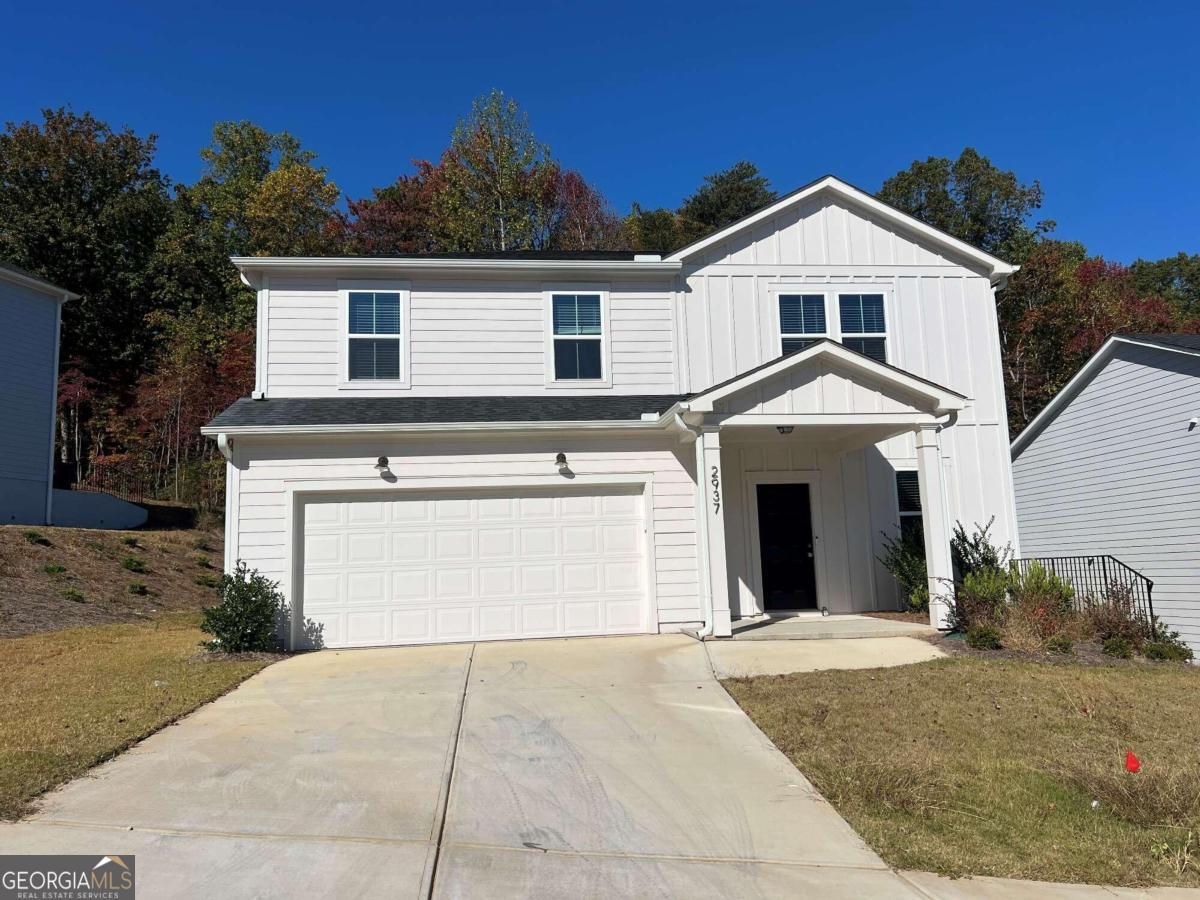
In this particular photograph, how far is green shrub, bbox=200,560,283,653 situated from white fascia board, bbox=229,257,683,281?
4.76m

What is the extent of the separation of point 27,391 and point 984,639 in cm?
2126

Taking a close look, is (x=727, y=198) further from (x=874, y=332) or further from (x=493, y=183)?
(x=874, y=332)

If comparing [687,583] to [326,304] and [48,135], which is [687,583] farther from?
[48,135]

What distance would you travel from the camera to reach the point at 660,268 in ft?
42.5

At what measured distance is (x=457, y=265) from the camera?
12594 millimetres

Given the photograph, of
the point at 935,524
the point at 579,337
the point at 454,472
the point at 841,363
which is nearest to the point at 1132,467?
the point at 935,524

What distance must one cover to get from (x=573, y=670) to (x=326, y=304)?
23.2 feet

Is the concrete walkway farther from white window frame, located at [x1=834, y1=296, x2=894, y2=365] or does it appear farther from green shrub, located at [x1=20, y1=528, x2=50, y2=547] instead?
green shrub, located at [x1=20, y1=528, x2=50, y2=547]

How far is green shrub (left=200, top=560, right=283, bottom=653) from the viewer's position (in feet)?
32.6

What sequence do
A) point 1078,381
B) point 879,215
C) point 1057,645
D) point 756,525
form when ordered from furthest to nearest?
point 1078,381, point 879,215, point 756,525, point 1057,645

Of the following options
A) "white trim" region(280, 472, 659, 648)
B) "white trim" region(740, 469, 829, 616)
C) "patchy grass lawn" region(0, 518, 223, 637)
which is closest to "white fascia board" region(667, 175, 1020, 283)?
A: "white trim" region(740, 469, 829, 616)

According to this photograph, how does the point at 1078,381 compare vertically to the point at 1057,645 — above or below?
above

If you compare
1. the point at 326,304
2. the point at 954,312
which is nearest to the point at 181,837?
the point at 326,304

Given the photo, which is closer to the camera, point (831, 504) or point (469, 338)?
point (469, 338)
